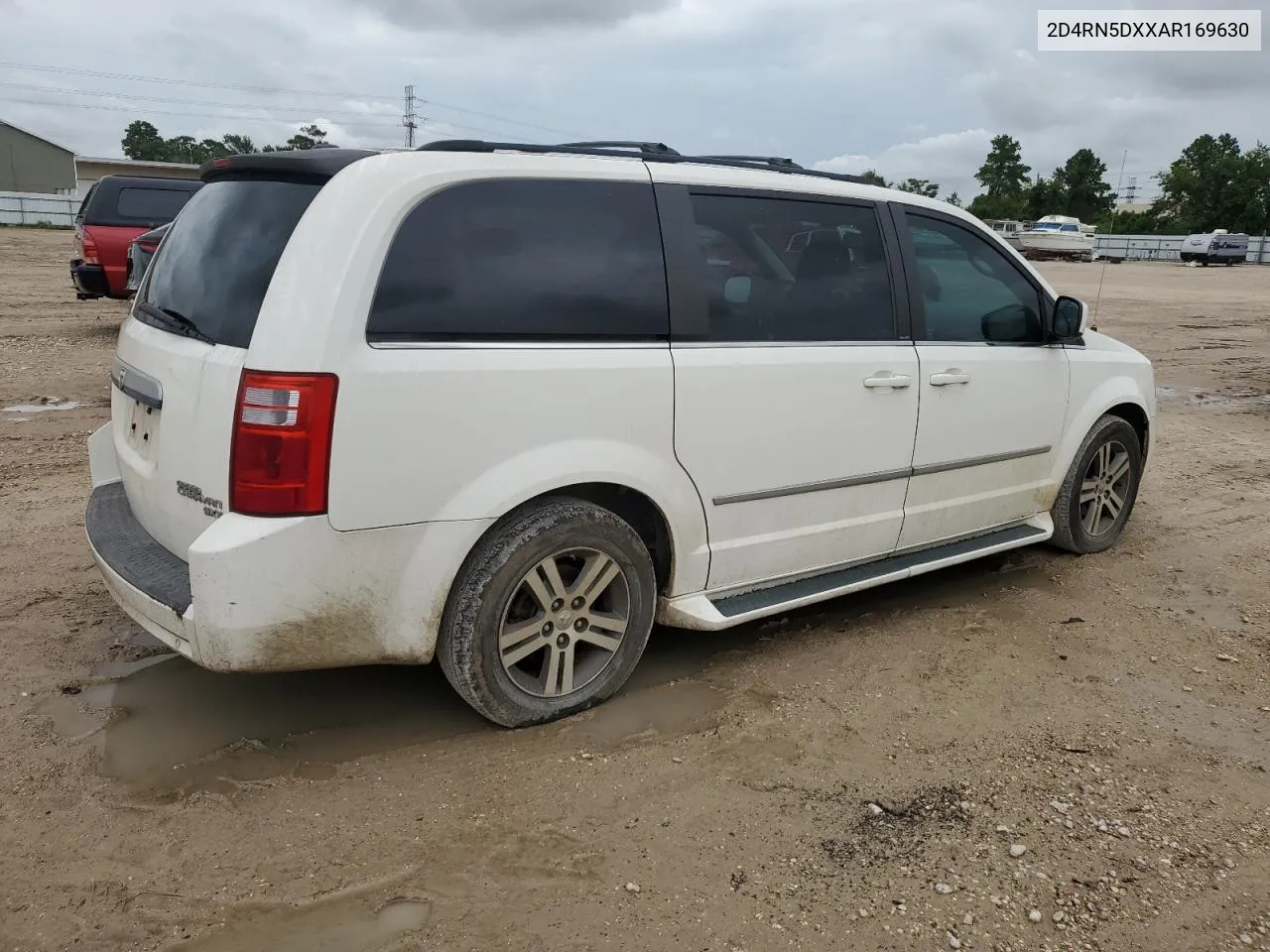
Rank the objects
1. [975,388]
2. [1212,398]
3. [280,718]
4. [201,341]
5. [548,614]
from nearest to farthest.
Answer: [201,341]
[548,614]
[280,718]
[975,388]
[1212,398]

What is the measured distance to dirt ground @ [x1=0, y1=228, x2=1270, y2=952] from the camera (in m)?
2.52

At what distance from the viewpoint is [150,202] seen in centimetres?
1280

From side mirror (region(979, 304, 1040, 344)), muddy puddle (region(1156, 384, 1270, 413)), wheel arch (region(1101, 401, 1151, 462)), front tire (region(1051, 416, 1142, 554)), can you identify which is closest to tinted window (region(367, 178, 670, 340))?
side mirror (region(979, 304, 1040, 344))

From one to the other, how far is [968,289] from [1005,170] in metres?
91.1

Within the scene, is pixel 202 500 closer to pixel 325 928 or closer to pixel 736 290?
pixel 325 928

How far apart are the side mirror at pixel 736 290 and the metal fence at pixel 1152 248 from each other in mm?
53857

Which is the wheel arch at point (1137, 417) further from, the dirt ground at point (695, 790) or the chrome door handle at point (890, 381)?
the chrome door handle at point (890, 381)

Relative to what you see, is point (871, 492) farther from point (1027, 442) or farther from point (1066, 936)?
point (1066, 936)

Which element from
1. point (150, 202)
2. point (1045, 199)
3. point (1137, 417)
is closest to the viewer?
point (1137, 417)

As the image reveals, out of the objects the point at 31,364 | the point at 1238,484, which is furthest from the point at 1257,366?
the point at 31,364

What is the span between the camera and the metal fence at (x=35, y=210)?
37719 mm

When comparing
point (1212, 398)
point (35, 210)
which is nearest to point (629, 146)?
point (1212, 398)

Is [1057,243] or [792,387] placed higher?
[1057,243]

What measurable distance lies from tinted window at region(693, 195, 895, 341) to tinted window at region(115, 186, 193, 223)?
10.9 m
